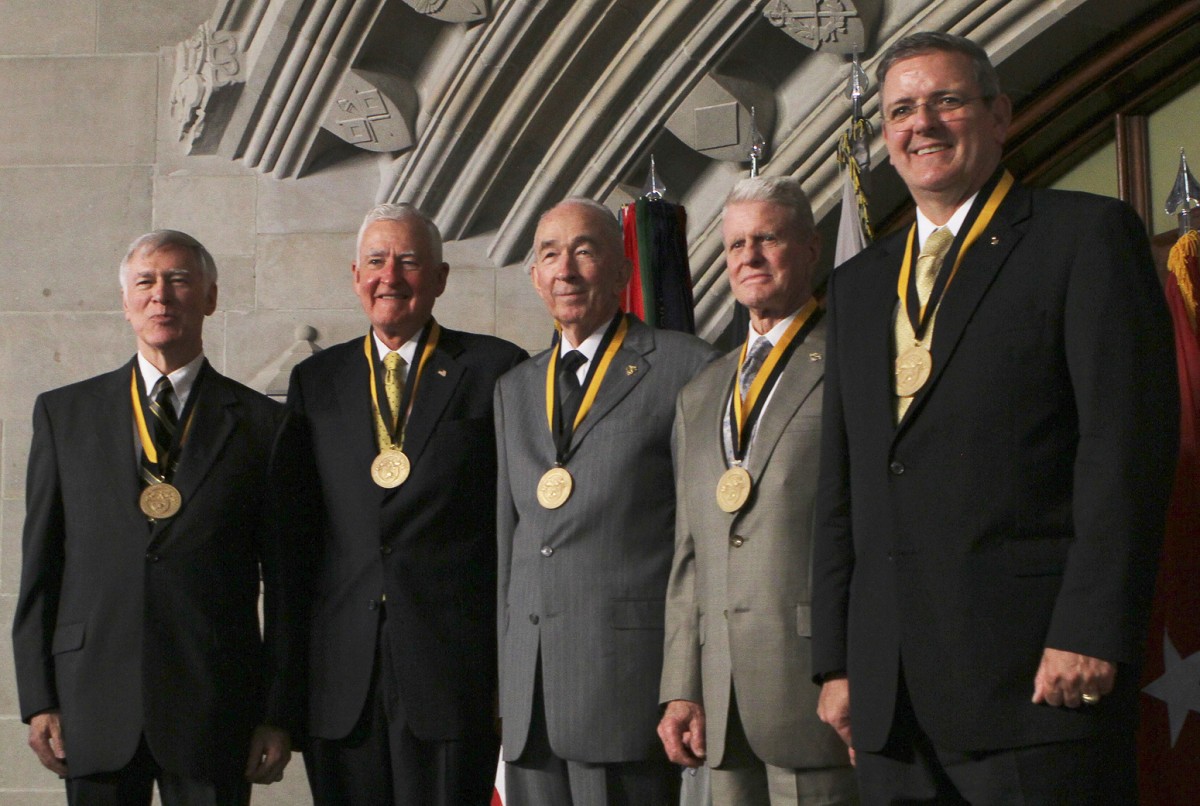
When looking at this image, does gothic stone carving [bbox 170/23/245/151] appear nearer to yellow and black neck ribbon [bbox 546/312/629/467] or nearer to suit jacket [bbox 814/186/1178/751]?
yellow and black neck ribbon [bbox 546/312/629/467]

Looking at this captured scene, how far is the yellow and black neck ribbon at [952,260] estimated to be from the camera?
7.47 feet

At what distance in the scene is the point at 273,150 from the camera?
5492 mm

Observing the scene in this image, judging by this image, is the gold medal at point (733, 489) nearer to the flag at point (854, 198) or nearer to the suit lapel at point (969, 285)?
the suit lapel at point (969, 285)

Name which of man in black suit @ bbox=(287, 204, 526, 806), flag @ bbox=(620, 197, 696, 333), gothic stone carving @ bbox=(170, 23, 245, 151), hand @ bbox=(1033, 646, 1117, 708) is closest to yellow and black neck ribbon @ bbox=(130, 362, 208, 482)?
man in black suit @ bbox=(287, 204, 526, 806)

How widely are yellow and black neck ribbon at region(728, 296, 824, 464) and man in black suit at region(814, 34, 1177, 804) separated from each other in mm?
351

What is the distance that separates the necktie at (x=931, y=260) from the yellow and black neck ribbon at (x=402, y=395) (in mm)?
1190

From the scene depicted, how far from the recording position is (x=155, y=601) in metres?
3.07

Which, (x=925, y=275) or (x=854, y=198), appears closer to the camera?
(x=925, y=275)

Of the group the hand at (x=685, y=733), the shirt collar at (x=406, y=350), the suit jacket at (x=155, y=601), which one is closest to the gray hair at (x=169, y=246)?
the suit jacket at (x=155, y=601)

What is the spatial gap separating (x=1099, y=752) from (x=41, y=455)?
2163mm

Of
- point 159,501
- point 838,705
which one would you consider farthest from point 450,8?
point 838,705

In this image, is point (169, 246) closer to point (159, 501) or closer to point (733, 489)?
point (159, 501)

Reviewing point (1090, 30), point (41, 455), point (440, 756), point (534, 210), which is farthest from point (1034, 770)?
point (534, 210)

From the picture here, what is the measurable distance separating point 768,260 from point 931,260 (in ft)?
1.71
